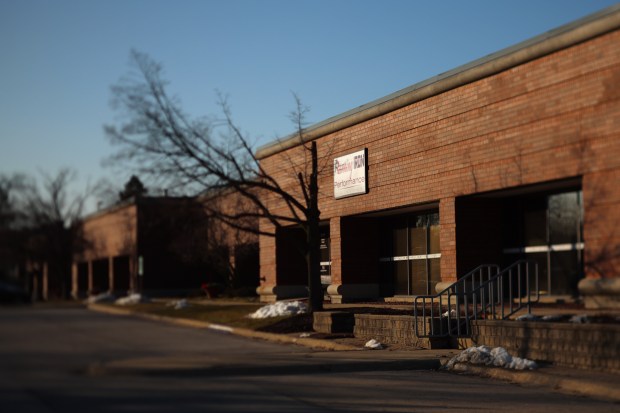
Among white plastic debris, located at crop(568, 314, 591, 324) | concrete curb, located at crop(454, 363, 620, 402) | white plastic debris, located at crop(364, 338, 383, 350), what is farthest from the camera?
white plastic debris, located at crop(364, 338, 383, 350)

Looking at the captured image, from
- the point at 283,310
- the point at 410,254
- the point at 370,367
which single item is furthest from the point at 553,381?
the point at 410,254

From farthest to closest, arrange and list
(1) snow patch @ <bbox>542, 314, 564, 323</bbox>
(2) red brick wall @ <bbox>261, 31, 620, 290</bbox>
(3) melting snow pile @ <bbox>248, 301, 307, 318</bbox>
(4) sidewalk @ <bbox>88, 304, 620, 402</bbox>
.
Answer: (3) melting snow pile @ <bbox>248, 301, 307, 318</bbox> < (2) red brick wall @ <bbox>261, 31, 620, 290</bbox> < (1) snow patch @ <bbox>542, 314, 564, 323</bbox> < (4) sidewalk @ <bbox>88, 304, 620, 402</bbox>

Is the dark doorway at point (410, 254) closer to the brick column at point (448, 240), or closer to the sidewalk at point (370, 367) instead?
the brick column at point (448, 240)

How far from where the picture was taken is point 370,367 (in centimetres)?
1602

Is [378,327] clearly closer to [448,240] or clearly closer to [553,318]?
[448,240]

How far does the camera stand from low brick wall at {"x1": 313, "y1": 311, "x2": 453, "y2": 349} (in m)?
19.0

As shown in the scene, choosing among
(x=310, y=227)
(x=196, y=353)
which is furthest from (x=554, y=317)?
(x=310, y=227)

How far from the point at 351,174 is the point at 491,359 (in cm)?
1340

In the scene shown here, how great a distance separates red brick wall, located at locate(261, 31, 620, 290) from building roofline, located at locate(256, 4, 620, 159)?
0.17 metres

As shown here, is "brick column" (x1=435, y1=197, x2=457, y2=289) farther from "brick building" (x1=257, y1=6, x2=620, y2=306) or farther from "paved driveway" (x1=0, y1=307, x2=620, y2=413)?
"paved driveway" (x1=0, y1=307, x2=620, y2=413)

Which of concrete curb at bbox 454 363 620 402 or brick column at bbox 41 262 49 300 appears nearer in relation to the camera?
concrete curb at bbox 454 363 620 402

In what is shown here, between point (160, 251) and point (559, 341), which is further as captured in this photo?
point (160, 251)

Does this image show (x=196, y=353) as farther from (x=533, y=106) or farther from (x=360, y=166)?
(x=360, y=166)

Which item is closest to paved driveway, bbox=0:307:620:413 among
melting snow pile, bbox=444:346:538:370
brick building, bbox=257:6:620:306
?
melting snow pile, bbox=444:346:538:370
